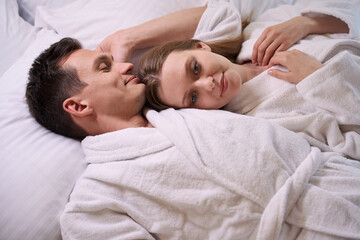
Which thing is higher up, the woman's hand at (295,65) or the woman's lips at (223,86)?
the woman's hand at (295,65)

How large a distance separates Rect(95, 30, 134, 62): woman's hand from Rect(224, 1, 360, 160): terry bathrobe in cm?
54

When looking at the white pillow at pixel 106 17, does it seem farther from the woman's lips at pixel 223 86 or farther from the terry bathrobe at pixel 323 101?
the terry bathrobe at pixel 323 101

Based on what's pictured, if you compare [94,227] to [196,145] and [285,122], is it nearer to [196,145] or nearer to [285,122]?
[196,145]

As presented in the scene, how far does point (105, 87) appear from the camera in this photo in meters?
0.90

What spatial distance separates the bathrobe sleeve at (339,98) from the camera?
32.9 inches

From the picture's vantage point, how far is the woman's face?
36.3 inches

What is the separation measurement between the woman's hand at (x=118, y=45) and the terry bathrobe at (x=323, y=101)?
21.3 inches

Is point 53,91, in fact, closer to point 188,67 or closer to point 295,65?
point 188,67

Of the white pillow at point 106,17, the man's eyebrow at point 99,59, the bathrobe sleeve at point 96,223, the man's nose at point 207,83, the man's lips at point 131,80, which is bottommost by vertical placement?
the bathrobe sleeve at point 96,223

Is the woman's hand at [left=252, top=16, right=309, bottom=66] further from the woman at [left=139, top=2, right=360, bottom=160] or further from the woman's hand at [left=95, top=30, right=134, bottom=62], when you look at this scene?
the woman's hand at [left=95, top=30, right=134, bottom=62]

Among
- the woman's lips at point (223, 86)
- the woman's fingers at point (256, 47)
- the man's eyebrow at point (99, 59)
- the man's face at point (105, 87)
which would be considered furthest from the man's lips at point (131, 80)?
the woman's fingers at point (256, 47)

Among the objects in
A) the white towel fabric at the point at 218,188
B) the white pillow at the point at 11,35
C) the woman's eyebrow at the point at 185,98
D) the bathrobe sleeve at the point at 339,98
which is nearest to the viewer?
Answer: the white towel fabric at the point at 218,188

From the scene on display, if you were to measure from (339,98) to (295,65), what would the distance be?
0.18 metres

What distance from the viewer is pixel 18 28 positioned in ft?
4.58
